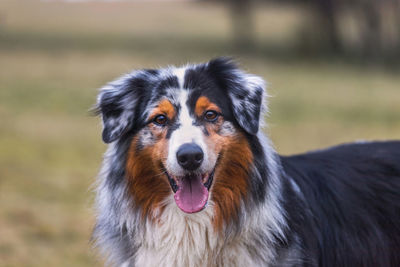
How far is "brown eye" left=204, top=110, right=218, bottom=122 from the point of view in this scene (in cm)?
411

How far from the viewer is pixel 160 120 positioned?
4.12 m

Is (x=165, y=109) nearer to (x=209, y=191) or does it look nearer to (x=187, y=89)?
(x=187, y=89)

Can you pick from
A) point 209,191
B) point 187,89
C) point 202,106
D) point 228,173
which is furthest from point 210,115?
point 209,191

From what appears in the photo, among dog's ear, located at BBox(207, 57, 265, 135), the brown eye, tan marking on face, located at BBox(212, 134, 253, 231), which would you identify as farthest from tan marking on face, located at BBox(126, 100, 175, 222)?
dog's ear, located at BBox(207, 57, 265, 135)

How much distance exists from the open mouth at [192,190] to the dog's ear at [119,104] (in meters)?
0.47

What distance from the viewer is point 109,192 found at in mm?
4277

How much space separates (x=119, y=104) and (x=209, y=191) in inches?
35.0

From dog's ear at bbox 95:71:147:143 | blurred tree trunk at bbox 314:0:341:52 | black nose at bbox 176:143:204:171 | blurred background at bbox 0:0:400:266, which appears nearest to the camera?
black nose at bbox 176:143:204:171

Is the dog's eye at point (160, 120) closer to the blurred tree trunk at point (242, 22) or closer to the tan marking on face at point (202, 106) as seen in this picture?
the tan marking on face at point (202, 106)

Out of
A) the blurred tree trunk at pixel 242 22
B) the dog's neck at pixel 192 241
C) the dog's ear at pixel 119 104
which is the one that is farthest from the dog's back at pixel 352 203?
the blurred tree trunk at pixel 242 22

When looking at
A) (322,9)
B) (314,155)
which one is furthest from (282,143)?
(322,9)

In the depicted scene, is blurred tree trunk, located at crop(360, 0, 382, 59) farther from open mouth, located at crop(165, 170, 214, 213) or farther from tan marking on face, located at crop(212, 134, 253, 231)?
open mouth, located at crop(165, 170, 214, 213)

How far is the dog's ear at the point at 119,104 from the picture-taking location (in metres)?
4.21

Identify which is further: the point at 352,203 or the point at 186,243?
the point at 352,203
